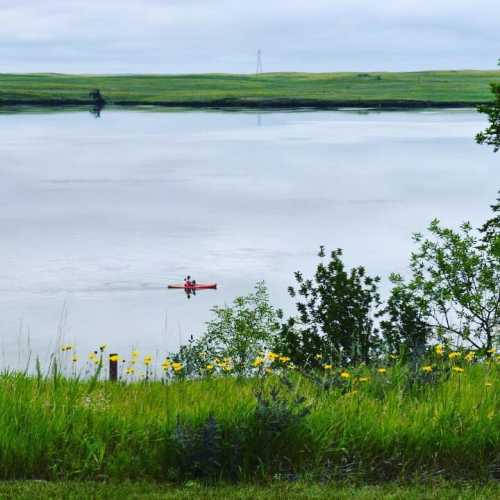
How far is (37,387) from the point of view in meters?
10.1

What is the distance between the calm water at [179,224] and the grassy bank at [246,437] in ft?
89.4

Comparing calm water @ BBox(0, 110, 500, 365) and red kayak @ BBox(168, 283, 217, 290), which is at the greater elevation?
calm water @ BBox(0, 110, 500, 365)

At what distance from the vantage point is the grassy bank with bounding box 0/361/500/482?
882 cm

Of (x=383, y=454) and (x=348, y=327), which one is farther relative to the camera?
(x=348, y=327)

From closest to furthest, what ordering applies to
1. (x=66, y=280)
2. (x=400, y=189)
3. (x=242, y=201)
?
1. (x=66, y=280)
2. (x=242, y=201)
3. (x=400, y=189)

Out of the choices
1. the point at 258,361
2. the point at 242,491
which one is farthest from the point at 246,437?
the point at 258,361

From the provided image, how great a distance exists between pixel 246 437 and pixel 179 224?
100316 mm

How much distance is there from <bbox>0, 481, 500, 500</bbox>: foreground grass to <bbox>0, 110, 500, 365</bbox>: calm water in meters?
28.2

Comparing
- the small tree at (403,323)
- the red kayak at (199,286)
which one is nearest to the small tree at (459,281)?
the small tree at (403,323)

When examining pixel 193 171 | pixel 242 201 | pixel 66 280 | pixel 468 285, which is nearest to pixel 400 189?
pixel 242 201

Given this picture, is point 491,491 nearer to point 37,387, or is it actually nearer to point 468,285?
point 37,387

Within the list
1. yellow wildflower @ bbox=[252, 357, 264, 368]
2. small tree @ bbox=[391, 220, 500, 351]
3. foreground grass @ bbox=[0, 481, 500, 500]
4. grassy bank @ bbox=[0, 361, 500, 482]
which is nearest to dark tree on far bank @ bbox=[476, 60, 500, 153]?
small tree @ bbox=[391, 220, 500, 351]

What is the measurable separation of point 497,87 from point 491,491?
28068 mm

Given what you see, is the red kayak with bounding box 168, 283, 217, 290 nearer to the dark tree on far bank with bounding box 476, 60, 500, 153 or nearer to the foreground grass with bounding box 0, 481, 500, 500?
the dark tree on far bank with bounding box 476, 60, 500, 153
